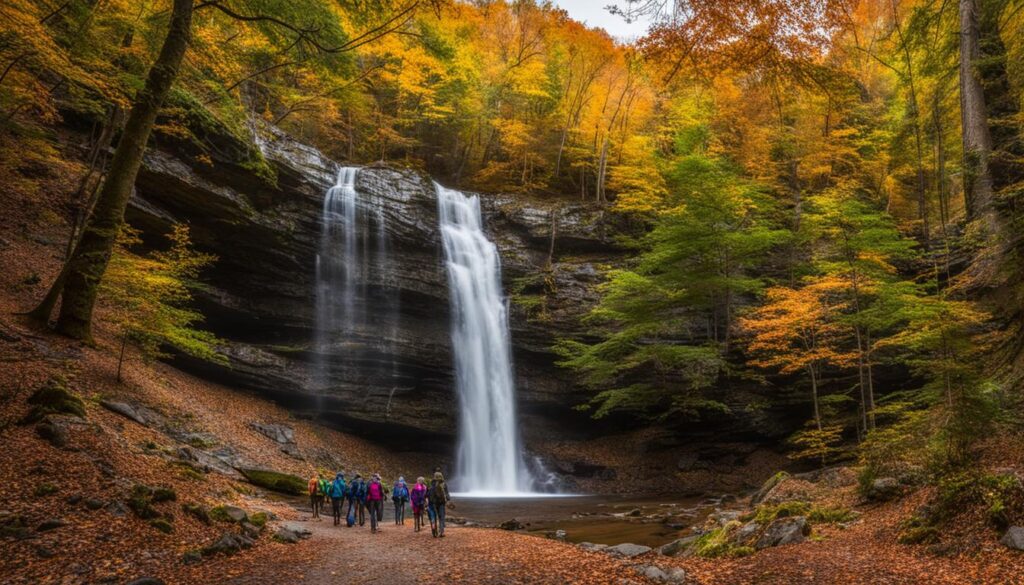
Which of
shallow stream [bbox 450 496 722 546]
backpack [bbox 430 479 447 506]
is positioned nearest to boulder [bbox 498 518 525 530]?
shallow stream [bbox 450 496 722 546]

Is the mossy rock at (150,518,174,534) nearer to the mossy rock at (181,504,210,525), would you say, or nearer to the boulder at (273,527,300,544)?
the mossy rock at (181,504,210,525)

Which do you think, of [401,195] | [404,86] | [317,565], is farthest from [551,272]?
[317,565]

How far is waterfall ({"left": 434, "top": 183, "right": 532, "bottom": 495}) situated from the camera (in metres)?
21.6

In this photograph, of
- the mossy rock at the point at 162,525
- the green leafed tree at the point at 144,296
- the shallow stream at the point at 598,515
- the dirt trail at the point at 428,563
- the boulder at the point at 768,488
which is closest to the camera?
the dirt trail at the point at 428,563

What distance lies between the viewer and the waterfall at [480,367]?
71.0 ft

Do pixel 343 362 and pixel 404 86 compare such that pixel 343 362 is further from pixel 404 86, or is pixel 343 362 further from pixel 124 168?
pixel 404 86

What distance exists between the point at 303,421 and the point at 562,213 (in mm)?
14692

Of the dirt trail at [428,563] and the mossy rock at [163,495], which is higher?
the mossy rock at [163,495]

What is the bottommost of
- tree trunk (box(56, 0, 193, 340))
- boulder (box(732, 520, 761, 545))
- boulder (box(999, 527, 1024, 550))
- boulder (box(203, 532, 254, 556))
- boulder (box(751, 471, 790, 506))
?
boulder (box(751, 471, 790, 506))

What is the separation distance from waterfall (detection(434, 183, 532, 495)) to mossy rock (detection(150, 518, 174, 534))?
16.1 metres

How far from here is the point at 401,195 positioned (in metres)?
22.4

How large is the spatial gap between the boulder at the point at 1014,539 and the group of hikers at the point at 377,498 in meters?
6.95

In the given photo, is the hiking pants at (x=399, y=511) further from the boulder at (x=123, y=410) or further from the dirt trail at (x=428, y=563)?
the boulder at (x=123, y=410)

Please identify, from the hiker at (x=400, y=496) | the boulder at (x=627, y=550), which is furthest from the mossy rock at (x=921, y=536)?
the hiker at (x=400, y=496)
